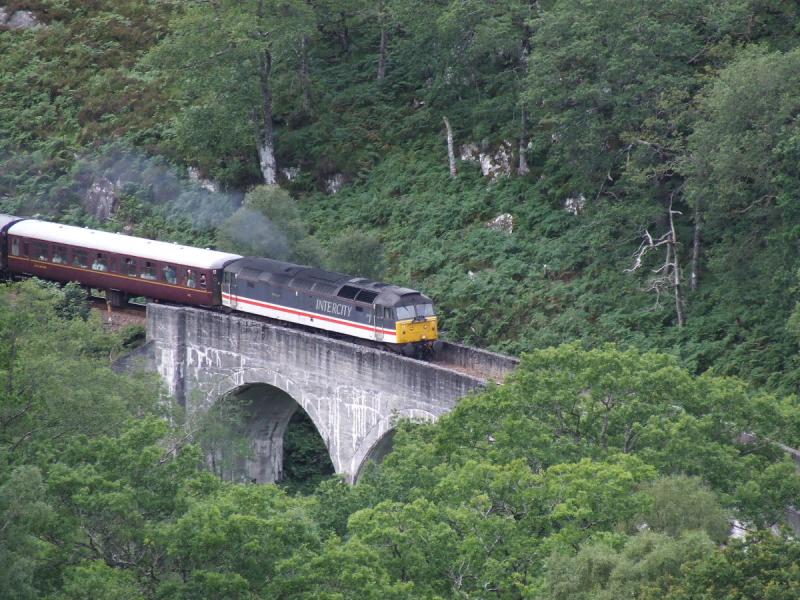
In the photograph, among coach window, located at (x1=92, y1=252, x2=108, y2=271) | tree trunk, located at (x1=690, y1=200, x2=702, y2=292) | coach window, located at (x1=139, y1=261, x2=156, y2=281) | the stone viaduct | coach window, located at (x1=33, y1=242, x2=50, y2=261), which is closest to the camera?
the stone viaduct

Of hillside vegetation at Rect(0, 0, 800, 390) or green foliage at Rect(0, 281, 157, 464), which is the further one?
hillside vegetation at Rect(0, 0, 800, 390)

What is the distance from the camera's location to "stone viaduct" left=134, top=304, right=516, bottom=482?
48.5m

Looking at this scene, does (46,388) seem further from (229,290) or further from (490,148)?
(490,148)

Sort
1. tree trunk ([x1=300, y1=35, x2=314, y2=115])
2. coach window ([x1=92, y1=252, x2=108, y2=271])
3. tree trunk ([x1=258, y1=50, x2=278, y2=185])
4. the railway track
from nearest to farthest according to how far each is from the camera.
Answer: the railway track → coach window ([x1=92, y1=252, x2=108, y2=271]) → tree trunk ([x1=258, y1=50, x2=278, y2=185]) → tree trunk ([x1=300, y1=35, x2=314, y2=115])

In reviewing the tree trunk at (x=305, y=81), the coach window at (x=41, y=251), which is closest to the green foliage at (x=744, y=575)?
the coach window at (x=41, y=251)

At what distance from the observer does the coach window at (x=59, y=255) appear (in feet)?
199

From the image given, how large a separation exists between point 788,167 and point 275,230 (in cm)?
1943

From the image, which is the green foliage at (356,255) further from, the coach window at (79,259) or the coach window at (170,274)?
the coach window at (79,259)

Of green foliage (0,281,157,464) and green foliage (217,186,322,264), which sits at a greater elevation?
green foliage (217,186,322,264)

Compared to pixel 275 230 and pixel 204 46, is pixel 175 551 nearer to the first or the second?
pixel 275 230

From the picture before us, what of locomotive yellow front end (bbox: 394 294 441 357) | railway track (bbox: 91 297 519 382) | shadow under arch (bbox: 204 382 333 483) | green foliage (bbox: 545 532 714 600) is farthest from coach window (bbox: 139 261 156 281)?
green foliage (bbox: 545 532 714 600)

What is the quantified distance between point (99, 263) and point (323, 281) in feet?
37.3

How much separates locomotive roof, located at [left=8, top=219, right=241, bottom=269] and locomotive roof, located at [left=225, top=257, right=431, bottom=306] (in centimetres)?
134

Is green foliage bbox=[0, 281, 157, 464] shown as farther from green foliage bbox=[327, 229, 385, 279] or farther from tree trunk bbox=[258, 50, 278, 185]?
tree trunk bbox=[258, 50, 278, 185]
